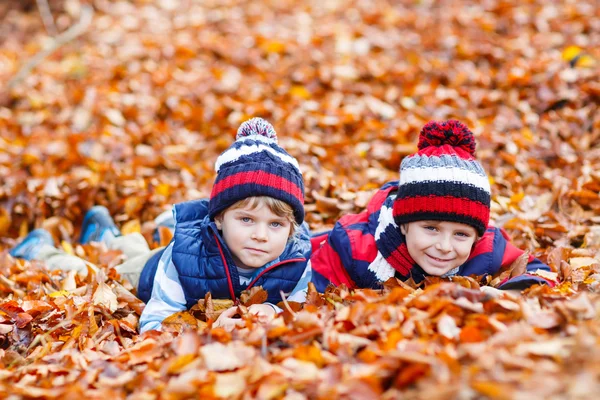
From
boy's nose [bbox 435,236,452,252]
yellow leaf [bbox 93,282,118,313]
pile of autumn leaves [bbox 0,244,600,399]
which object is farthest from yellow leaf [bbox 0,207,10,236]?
boy's nose [bbox 435,236,452,252]

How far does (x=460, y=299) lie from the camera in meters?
2.27

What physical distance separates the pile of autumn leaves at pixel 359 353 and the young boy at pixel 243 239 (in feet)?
0.97

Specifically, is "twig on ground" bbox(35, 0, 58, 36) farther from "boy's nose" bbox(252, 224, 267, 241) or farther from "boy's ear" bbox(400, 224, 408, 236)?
"boy's ear" bbox(400, 224, 408, 236)

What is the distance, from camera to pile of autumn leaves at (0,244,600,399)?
1770 mm

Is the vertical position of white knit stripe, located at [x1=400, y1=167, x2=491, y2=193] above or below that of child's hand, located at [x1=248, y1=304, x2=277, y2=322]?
above

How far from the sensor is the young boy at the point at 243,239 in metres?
2.96

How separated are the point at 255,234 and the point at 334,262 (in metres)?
0.63

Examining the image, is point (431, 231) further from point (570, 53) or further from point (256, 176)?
point (570, 53)

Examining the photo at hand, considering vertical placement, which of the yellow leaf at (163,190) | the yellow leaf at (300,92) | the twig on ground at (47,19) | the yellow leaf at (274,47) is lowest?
the yellow leaf at (163,190)

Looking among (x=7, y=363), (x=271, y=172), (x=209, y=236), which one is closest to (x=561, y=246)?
(x=271, y=172)

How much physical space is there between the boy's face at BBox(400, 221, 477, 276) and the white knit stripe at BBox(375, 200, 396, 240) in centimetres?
18

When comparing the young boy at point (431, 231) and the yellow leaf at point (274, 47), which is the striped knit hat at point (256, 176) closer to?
the young boy at point (431, 231)

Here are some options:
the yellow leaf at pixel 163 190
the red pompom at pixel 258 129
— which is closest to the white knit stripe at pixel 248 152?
the red pompom at pixel 258 129

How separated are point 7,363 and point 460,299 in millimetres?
2008
